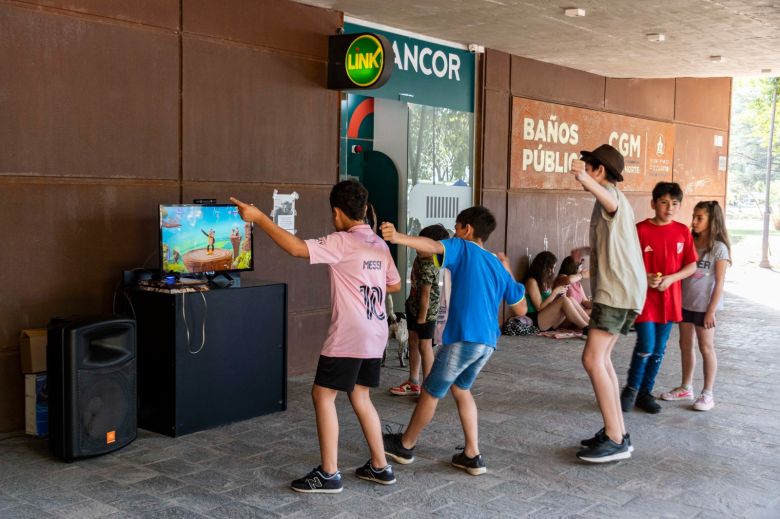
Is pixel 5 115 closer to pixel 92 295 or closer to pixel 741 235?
pixel 92 295

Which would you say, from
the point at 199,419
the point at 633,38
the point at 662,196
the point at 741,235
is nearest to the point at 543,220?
the point at 633,38

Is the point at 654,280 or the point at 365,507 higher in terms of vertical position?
the point at 654,280

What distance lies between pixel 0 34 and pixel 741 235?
1266 inches

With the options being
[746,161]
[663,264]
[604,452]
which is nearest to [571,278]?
[663,264]

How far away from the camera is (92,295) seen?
5.82 m

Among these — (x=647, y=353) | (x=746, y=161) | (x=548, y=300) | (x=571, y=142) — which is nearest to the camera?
(x=647, y=353)

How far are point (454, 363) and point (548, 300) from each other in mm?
5486

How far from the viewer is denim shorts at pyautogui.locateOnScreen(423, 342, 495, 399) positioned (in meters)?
4.70

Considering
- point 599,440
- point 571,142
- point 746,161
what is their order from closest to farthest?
1. point 599,440
2. point 571,142
3. point 746,161

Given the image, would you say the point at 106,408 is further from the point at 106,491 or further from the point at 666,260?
the point at 666,260

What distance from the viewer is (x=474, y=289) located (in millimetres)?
4676

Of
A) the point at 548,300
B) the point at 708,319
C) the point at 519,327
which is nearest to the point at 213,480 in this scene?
the point at 708,319

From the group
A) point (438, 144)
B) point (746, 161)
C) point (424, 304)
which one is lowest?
point (424, 304)

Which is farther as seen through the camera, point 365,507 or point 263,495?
point 263,495
